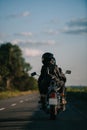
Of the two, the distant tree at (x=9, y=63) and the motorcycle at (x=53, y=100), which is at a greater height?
the distant tree at (x=9, y=63)

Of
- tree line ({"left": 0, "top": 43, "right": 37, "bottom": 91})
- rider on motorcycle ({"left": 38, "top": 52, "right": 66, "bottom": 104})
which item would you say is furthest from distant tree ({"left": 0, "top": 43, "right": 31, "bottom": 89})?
rider on motorcycle ({"left": 38, "top": 52, "right": 66, "bottom": 104})

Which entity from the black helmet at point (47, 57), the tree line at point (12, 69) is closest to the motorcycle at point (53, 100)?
the black helmet at point (47, 57)

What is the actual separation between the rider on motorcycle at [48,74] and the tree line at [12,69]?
9327cm

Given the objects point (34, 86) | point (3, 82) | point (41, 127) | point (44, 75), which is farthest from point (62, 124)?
point (34, 86)

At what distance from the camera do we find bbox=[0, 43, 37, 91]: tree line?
11912cm

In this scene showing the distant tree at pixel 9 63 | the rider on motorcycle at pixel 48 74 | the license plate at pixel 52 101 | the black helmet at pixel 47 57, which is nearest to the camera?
the license plate at pixel 52 101

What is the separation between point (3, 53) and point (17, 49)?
25.4 feet

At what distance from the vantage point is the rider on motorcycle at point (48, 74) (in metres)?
16.4

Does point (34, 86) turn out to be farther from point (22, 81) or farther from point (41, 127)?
point (41, 127)

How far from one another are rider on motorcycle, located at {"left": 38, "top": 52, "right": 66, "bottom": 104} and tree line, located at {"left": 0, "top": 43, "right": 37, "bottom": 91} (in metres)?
93.3

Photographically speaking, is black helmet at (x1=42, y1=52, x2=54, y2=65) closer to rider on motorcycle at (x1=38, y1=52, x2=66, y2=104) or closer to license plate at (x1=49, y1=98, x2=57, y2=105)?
rider on motorcycle at (x1=38, y1=52, x2=66, y2=104)

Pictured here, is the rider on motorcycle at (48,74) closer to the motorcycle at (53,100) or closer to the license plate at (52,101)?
the motorcycle at (53,100)

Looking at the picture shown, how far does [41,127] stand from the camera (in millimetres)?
13625

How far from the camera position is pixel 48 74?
53.8ft
